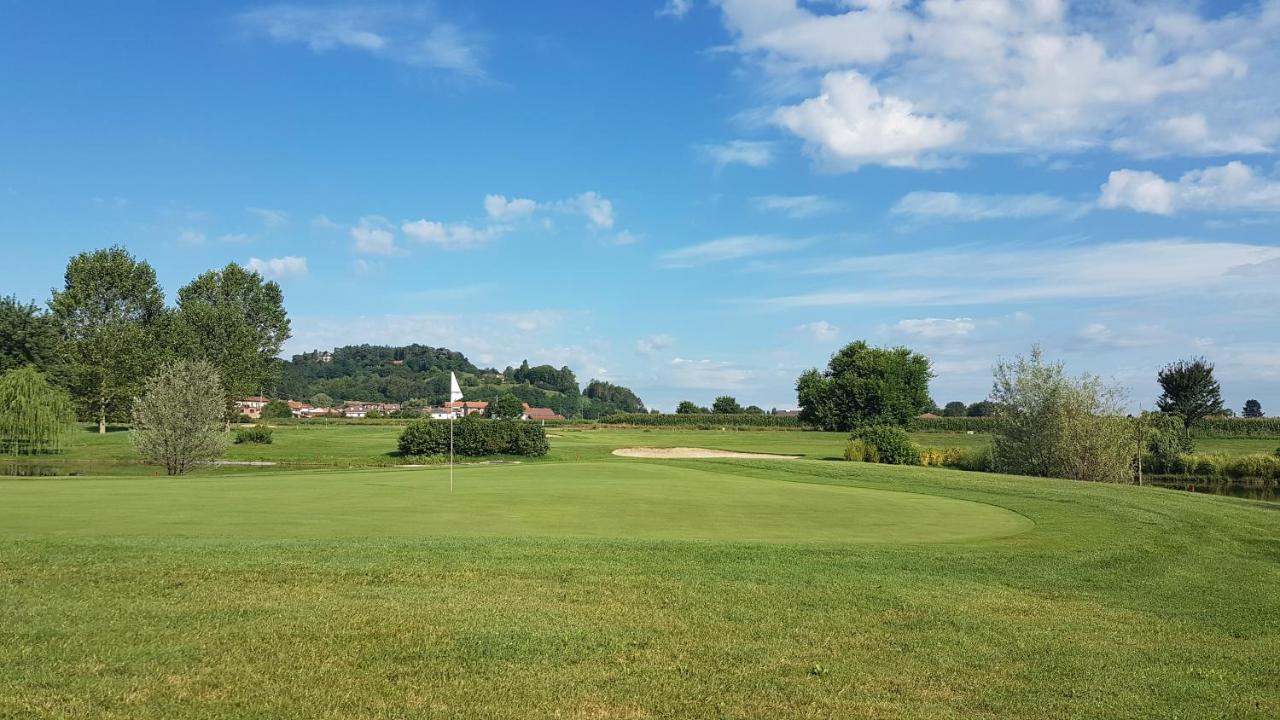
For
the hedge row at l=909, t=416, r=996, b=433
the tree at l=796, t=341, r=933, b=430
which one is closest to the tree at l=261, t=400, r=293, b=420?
the tree at l=796, t=341, r=933, b=430

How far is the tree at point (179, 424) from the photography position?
3500 centimetres

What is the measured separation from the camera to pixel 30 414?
45938 millimetres

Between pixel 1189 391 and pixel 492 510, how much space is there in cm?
5618

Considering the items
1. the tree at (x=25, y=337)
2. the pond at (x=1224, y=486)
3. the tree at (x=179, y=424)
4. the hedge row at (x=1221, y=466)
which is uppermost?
the tree at (x=25, y=337)

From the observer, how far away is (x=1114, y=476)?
3350 centimetres

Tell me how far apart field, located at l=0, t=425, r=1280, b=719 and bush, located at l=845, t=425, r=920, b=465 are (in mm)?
24758

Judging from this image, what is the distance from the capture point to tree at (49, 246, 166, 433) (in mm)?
64062

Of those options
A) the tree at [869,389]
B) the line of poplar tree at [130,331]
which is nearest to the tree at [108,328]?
the line of poplar tree at [130,331]

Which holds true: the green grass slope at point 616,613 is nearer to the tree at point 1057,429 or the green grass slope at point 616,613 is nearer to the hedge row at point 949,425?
the tree at point 1057,429

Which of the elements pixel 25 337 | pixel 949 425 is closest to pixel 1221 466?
pixel 949 425

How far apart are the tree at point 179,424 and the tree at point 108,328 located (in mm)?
32061

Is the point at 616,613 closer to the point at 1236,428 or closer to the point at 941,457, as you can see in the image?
the point at 941,457

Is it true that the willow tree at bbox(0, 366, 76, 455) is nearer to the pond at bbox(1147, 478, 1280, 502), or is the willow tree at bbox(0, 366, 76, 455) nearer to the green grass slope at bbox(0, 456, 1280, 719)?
the green grass slope at bbox(0, 456, 1280, 719)

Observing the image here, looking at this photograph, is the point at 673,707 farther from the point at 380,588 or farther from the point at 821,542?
the point at 821,542
